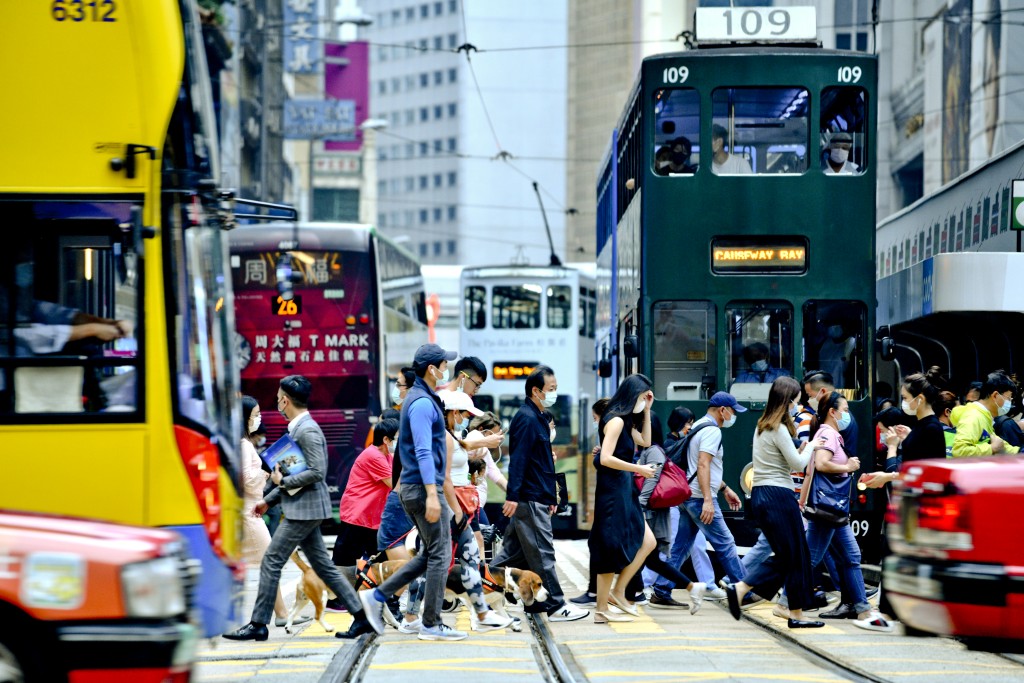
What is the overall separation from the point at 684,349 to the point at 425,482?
605 centimetres

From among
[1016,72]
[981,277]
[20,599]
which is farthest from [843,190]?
[1016,72]

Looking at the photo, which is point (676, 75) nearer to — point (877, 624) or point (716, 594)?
point (716, 594)

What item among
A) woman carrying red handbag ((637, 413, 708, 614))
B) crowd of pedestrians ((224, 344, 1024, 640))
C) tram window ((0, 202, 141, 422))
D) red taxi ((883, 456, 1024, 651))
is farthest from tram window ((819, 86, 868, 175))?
tram window ((0, 202, 141, 422))

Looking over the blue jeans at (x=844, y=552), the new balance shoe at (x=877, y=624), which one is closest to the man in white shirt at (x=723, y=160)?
the blue jeans at (x=844, y=552)

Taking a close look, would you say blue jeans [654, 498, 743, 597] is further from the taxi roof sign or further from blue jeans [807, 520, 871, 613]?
the taxi roof sign

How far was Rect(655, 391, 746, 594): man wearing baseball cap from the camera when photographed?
12633 millimetres

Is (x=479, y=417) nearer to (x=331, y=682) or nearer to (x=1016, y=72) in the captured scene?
(x=331, y=682)

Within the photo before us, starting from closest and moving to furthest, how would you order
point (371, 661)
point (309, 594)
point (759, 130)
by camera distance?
point (371, 661), point (309, 594), point (759, 130)

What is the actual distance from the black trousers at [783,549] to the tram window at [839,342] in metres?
4.52

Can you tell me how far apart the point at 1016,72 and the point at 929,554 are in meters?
25.4

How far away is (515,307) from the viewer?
1119 inches

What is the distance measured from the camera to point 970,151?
35.6 meters

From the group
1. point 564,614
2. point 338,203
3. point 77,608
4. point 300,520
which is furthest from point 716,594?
point 338,203

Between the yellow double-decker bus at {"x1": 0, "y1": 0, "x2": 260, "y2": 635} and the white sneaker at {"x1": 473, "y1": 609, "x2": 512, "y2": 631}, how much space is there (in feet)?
11.8
